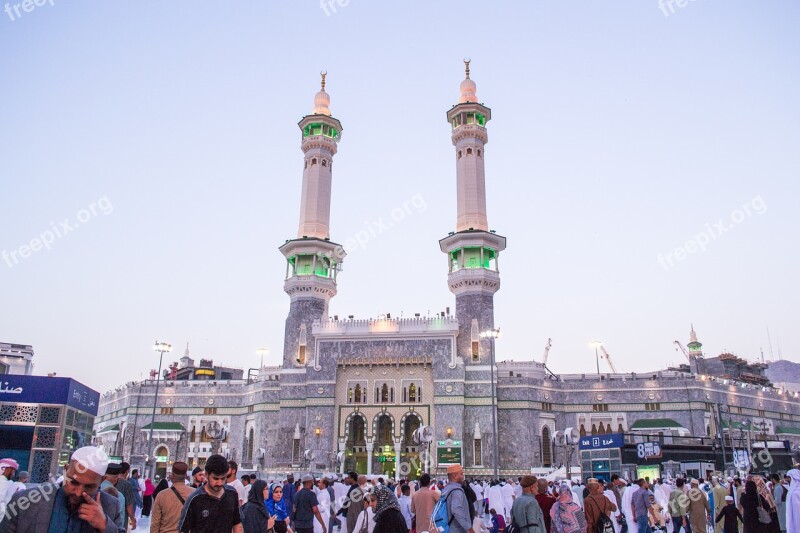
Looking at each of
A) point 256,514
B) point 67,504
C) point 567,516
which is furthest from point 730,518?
point 67,504

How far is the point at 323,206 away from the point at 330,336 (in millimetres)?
12642

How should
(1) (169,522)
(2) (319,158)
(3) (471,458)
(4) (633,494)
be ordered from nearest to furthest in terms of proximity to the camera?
(1) (169,522), (4) (633,494), (3) (471,458), (2) (319,158)

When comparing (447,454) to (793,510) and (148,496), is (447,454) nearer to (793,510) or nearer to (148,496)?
(148,496)

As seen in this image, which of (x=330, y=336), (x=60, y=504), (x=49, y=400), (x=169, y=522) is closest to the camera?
(x=60, y=504)

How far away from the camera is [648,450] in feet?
113

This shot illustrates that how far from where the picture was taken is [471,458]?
157ft

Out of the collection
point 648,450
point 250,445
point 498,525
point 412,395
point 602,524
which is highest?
point 412,395

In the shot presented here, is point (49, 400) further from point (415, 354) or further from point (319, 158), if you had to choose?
point (319, 158)

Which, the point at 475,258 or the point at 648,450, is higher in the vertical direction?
the point at 475,258

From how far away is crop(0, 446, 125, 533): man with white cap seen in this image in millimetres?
4070

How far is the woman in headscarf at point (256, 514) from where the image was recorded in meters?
8.30

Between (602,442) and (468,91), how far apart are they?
38.4 m

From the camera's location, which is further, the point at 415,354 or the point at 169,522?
the point at 415,354

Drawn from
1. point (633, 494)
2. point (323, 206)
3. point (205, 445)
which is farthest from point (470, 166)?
point (633, 494)
